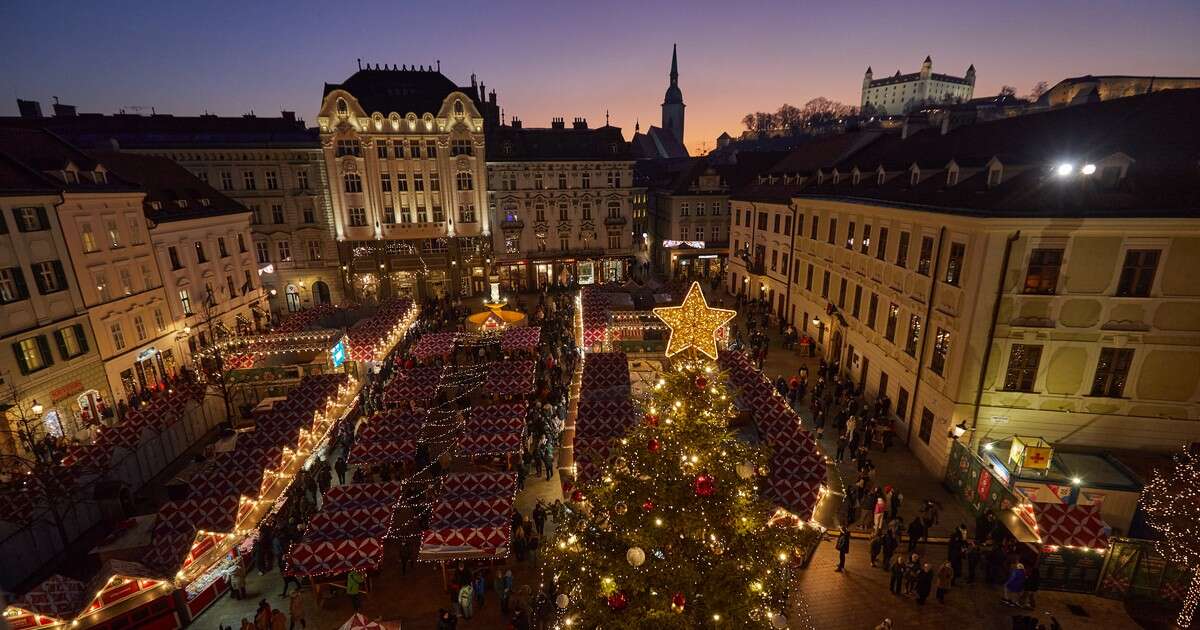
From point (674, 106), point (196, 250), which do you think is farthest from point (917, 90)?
point (196, 250)

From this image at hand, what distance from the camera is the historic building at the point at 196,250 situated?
94.6 ft

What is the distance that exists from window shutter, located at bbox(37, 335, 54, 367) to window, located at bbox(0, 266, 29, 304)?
1.74m

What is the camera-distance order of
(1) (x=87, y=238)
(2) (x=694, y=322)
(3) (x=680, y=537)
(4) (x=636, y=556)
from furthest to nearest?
(1) (x=87, y=238)
(2) (x=694, y=322)
(3) (x=680, y=537)
(4) (x=636, y=556)

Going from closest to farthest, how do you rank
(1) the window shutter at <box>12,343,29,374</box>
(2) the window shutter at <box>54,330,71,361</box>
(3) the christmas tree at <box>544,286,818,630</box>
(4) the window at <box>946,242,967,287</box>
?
(3) the christmas tree at <box>544,286,818,630</box>
(4) the window at <box>946,242,967,287</box>
(1) the window shutter at <box>12,343,29,374</box>
(2) the window shutter at <box>54,330,71,361</box>

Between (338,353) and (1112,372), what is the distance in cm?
3099

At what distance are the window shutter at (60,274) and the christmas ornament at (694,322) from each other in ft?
84.6

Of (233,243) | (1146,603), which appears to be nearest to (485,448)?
(1146,603)

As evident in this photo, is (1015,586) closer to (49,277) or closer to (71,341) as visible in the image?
(71,341)

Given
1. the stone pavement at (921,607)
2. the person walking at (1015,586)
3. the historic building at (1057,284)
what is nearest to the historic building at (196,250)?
the stone pavement at (921,607)

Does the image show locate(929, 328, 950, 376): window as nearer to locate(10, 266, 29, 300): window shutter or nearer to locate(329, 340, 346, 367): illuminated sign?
locate(329, 340, 346, 367): illuminated sign

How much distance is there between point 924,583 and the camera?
44.4ft

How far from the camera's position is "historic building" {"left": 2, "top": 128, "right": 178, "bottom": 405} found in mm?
22875

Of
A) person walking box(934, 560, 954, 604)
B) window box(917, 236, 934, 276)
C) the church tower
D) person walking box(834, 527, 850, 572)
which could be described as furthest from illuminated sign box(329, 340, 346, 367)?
the church tower

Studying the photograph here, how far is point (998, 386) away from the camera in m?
17.9
